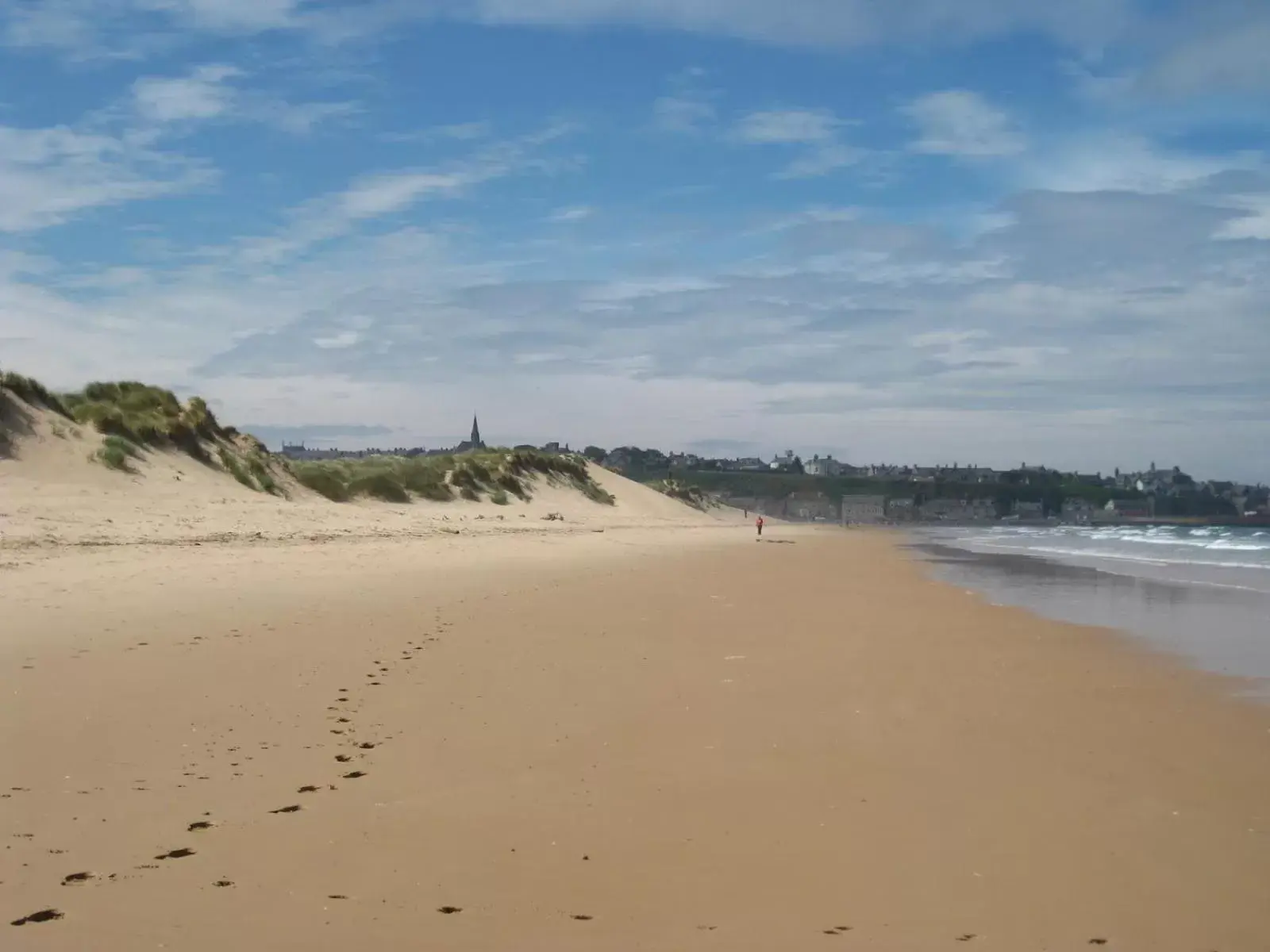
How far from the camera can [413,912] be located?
337 cm

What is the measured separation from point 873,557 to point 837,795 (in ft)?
79.9

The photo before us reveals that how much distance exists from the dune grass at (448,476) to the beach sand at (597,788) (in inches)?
859

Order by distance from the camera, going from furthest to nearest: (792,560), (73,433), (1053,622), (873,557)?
(873,557)
(792,560)
(73,433)
(1053,622)

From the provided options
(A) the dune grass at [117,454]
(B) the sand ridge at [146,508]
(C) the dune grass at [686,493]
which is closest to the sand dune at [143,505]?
(B) the sand ridge at [146,508]

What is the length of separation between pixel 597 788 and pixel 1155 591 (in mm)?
15225

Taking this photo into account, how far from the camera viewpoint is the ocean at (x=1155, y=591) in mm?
10422

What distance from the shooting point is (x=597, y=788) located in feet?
15.8

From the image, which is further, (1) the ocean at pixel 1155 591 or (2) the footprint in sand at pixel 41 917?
(1) the ocean at pixel 1155 591

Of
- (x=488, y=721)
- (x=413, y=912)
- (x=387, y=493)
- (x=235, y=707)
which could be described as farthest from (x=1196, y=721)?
(x=387, y=493)

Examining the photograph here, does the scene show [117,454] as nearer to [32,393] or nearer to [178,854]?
[32,393]

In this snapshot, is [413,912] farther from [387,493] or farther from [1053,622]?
[387,493]

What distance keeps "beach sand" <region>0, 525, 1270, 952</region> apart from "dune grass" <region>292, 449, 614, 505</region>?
2182cm

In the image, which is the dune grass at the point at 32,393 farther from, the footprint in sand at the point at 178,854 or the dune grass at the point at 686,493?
the dune grass at the point at 686,493

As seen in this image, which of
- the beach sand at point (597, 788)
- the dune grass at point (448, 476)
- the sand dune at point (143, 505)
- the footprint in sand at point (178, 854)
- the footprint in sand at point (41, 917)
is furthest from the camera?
A: the dune grass at point (448, 476)
